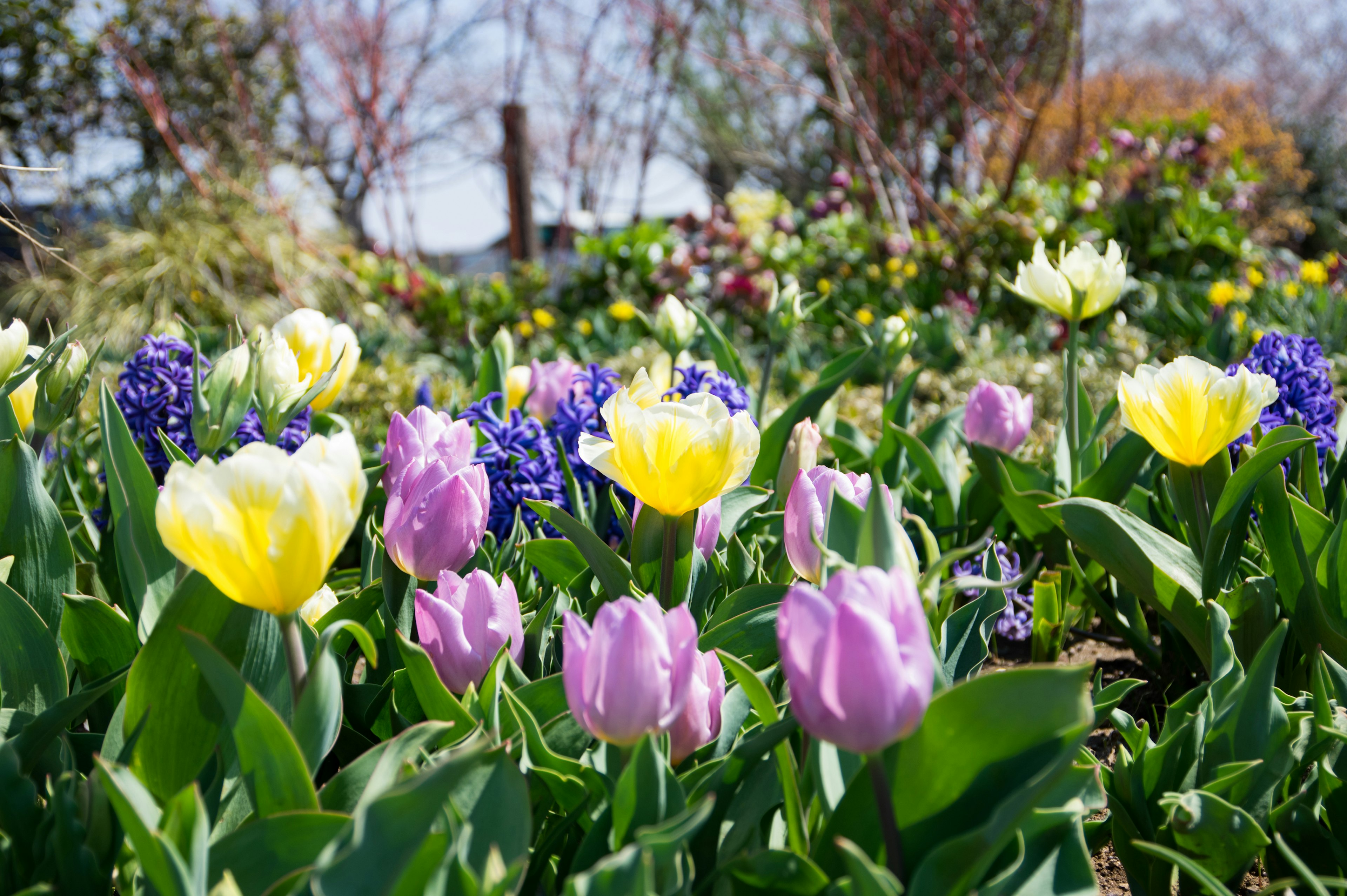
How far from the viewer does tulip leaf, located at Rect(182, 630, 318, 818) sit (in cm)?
67

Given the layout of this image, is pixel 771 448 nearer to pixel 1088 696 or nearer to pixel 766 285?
pixel 1088 696

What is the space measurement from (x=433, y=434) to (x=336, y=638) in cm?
28

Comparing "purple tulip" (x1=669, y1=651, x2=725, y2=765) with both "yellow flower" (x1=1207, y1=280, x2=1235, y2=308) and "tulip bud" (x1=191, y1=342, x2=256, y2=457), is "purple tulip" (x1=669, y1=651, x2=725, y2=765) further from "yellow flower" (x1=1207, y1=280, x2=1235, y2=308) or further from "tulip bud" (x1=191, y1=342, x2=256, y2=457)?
"yellow flower" (x1=1207, y1=280, x2=1235, y2=308)

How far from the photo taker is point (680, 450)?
0.90 m

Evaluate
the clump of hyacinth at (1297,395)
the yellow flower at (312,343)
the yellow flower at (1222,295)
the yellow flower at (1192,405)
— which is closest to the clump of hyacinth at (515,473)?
the yellow flower at (312,343)

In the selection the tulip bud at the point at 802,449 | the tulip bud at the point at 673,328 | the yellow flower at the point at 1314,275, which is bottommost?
the tulip bud at the point at 802,449

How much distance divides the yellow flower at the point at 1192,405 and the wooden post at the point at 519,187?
6.98 meters

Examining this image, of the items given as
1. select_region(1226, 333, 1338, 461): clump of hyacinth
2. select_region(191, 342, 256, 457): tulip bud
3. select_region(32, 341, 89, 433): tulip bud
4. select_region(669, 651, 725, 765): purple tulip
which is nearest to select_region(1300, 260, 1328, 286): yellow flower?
select_region(1226, 333, 1338, 461): clump of hyacinth

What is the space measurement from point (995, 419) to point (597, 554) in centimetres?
97

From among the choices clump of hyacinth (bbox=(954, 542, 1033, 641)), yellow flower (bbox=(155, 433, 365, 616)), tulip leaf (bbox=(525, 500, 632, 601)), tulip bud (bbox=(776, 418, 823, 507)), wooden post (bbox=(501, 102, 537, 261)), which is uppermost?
wooden post (bbox=(501, 102, 537, 261))

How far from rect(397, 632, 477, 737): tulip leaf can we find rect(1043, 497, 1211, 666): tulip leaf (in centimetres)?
79

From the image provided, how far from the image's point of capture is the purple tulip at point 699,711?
796 millimetres

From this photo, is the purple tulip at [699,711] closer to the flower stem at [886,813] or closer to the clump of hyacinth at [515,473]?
the flower stem at [886,813]

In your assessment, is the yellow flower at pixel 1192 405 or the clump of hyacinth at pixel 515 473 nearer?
the yellow flower at pixel 1192 405
